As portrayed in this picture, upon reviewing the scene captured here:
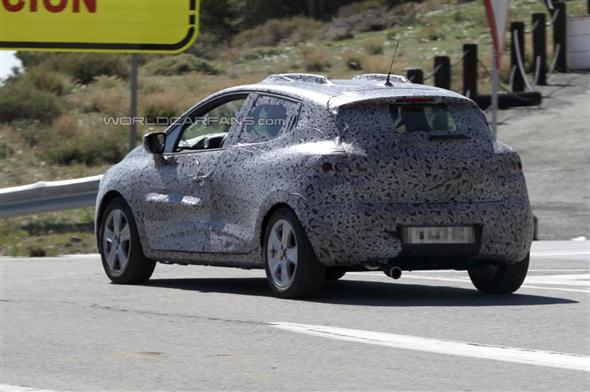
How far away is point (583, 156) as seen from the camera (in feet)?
78.1

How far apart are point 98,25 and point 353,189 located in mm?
18161

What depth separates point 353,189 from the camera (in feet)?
35.8

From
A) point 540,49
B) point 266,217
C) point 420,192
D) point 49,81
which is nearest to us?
point 420,192

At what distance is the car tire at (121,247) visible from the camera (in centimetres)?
1279

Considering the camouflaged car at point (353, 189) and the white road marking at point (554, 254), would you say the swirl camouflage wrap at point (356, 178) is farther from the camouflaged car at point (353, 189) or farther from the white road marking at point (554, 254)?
the white road marking at point (554, 254)

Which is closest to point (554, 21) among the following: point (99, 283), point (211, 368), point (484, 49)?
point (484, 49)

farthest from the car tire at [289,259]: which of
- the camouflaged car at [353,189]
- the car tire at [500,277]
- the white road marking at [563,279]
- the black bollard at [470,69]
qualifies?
the black bollard at [470,69]

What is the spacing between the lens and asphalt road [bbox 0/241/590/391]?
7.88 metres

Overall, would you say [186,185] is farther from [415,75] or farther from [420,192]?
[415,75]

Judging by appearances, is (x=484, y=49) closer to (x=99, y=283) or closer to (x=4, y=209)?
(x=4, y=209)

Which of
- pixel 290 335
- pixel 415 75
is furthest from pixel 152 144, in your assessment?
pixel 415 75

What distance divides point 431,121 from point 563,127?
15200mm

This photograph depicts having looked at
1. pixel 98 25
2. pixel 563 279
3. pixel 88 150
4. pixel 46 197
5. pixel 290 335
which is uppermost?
pixel 98 25

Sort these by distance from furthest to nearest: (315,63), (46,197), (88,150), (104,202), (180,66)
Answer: (180,66) < (315,63) < (88,150) < (46,197) < (104,202)
